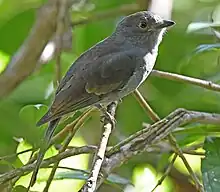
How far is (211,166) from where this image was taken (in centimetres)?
173

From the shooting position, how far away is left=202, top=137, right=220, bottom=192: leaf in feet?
5.39

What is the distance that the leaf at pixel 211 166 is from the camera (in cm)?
164

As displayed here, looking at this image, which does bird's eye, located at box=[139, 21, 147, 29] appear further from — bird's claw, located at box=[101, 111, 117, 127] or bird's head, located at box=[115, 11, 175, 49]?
bird's claw, located at box=[101, 111, 117, 127]

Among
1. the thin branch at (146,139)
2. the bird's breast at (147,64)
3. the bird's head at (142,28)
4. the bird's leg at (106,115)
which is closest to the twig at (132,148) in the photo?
the thin branch at (146,139)

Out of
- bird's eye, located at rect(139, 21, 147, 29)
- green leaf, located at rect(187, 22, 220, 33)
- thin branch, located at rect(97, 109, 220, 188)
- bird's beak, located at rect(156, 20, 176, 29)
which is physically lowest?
thin branch, located at rect(97, 109, 220, 188)

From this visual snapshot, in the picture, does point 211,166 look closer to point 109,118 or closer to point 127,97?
point 109,118

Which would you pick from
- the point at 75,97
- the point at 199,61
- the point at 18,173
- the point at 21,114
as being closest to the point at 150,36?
the point at 199,61

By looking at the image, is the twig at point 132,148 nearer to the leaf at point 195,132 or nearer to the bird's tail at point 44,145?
the bird's tail at point 44,145

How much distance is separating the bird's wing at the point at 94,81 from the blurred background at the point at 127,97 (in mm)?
114

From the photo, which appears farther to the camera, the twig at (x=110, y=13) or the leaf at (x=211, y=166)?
the twig at (x=110, y=13)

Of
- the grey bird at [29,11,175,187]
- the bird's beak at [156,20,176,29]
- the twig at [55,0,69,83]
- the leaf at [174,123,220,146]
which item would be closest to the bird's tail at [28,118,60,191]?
the grey bird at [29,11,175,187]

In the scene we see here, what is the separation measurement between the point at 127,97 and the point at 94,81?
43cm

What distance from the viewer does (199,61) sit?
233 centimetres

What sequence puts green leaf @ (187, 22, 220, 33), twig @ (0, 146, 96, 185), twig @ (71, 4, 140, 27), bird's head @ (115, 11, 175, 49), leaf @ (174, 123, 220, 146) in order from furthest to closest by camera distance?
twig @ (71, 4, 140, 27), bird's head @ (115, 11, 175, 49), green leaf @ (187, 22, 220, 33), leaf @ (174, 123, 220, 146), twig @ (0, 146, 96, 185)
